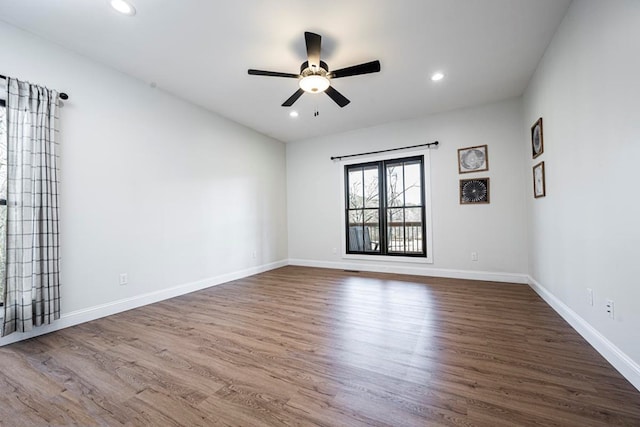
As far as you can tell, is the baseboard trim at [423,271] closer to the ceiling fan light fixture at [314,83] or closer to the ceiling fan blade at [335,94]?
the ceiling fan blade at [335,94]

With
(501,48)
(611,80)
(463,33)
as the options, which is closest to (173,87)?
(463,33)

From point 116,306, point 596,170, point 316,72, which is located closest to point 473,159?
point 596,170

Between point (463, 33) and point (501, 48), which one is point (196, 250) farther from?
point (501, 48)

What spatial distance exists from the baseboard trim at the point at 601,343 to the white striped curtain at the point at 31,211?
4.37 metres

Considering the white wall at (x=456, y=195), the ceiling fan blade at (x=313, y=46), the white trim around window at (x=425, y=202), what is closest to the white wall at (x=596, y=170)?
the white wall at (x=456, y=195)

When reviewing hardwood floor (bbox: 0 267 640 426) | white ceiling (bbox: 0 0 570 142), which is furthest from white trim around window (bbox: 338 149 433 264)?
hardwood floor (bbox: 0 267 640 426)

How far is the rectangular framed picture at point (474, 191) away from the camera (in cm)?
422

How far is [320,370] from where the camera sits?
1800 millimetres

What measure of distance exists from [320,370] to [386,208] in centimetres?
371

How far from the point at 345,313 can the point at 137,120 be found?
3.36 m

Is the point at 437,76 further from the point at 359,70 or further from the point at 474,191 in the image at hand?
the point at 474,191

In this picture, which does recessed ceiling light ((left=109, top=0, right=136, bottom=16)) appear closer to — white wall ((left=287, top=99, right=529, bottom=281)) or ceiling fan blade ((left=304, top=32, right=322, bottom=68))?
ceiling fan blade ((left=304, top=32, right=322, bottom=68))

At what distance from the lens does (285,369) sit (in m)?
1.83

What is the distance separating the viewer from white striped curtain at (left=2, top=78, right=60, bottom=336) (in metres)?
2.26
